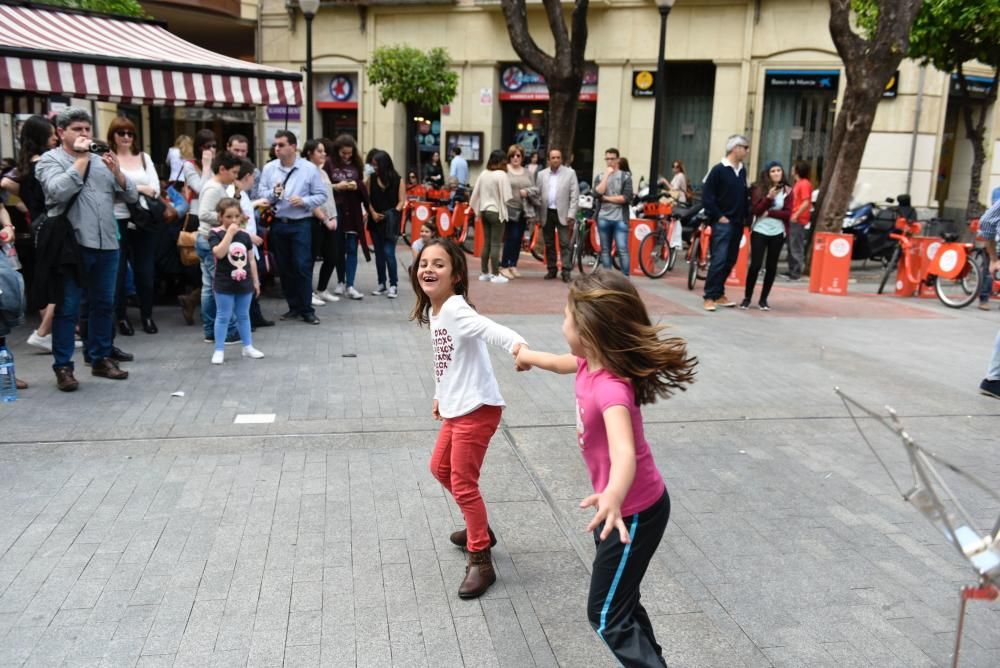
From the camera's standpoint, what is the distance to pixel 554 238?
42.4 ft

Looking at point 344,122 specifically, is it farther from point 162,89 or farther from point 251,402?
point 251,402

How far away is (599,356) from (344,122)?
83.6 feet

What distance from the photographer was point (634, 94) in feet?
77.0

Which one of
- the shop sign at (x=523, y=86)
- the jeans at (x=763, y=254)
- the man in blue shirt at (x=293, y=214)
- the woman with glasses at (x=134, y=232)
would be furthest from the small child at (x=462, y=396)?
the shop sign at (x=523, y=86)

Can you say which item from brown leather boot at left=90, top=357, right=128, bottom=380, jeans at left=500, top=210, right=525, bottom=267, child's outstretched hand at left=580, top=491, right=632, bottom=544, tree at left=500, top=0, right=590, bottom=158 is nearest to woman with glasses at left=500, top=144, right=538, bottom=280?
jeans at left=500, top=210, right=525, bottom=267

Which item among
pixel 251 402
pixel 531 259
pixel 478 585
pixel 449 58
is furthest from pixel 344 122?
pixel 478 585

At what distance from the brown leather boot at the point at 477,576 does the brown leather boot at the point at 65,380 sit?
4.02 meters

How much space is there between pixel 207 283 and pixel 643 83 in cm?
1731

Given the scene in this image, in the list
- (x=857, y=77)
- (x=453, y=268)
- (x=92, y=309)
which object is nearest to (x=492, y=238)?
(x=857, y=77)

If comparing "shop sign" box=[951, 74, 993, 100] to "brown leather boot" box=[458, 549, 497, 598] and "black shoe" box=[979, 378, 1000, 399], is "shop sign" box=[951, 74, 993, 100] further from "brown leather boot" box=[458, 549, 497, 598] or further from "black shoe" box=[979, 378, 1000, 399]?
"brown leather boot" box=[458, 549, 497, 598]

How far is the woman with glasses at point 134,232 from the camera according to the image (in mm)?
7727

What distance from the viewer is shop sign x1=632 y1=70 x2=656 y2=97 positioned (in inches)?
913

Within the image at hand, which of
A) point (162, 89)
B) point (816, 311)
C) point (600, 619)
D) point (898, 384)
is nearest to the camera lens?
point (600, 619)

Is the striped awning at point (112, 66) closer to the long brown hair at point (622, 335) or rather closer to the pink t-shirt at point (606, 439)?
the long brown hair at point (622, 335)
